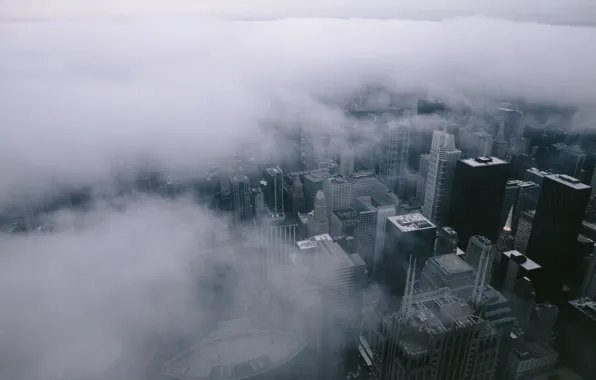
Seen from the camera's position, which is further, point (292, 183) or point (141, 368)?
point (292, 183)

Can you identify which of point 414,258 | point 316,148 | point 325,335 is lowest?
point 325,335

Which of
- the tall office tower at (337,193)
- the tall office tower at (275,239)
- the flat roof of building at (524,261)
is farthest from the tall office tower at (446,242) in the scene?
the tall office tower at (275,239)

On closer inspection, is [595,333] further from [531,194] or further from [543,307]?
[531,194]

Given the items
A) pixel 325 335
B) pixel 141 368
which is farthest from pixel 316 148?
pixel 141 368

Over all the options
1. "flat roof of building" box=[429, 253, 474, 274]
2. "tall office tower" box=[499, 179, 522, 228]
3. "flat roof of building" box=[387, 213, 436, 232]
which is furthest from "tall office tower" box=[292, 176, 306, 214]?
"tall office tower" box=[499, 179, 522, 228]

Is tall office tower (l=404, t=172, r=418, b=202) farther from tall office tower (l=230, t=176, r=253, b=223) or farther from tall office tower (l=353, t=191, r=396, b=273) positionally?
tall office tower (l=230, t=176, r=253, b=223)

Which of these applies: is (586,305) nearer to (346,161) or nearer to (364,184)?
(364,184)

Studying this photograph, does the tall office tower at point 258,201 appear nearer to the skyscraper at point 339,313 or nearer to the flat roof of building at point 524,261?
the skyscraper at point 339,313
